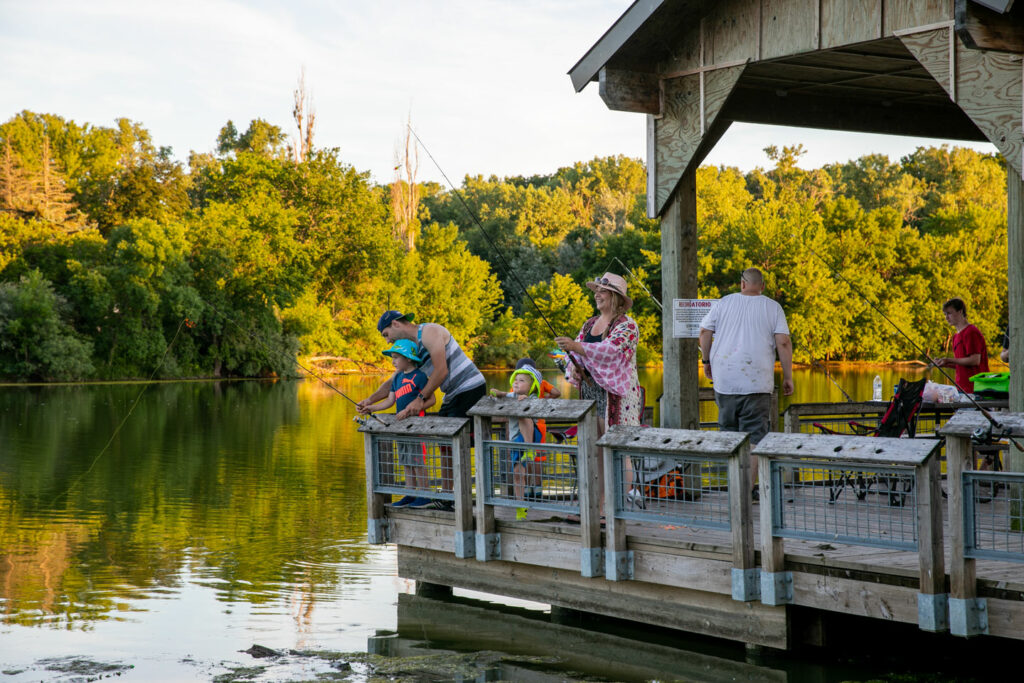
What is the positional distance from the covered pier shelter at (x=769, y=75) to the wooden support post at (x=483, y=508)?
1735mm

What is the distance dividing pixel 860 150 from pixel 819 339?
16.4 m

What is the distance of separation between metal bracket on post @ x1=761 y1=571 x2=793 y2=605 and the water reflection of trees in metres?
3.41

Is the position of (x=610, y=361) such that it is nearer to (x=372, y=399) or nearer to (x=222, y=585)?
(x=372, y=399)

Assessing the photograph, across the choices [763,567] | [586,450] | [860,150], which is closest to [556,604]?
[586,450]

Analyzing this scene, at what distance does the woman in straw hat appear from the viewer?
293 inches

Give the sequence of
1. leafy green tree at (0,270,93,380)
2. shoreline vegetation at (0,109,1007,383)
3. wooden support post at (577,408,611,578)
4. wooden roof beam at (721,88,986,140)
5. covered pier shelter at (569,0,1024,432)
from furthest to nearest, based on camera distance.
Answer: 1. shoreline vegetation at (0,109,1007,383)
2. leafy green tree at (0,270,93,380)
3. wooden roof beam at (721,88,986,140)
4. covered pier shelter at (569,0,1024,432)
5. wooden support post at (577,408,611,578)

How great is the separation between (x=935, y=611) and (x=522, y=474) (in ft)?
8.75

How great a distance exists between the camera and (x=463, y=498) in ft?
24.3

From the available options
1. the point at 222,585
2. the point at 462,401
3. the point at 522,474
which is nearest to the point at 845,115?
the point at 462,401

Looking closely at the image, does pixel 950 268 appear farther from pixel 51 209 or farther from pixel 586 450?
pixel 586 450

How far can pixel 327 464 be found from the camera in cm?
1675

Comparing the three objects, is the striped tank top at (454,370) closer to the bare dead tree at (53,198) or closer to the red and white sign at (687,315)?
the red and white sign at (687,315)

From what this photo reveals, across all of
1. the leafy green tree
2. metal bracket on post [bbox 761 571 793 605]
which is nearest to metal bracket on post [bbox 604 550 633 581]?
metal bracket on post [bbox 761 571 793 605]

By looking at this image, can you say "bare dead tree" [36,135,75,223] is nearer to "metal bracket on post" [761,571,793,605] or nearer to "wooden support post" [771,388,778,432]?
"wooden support post" [771,388,778,432]
